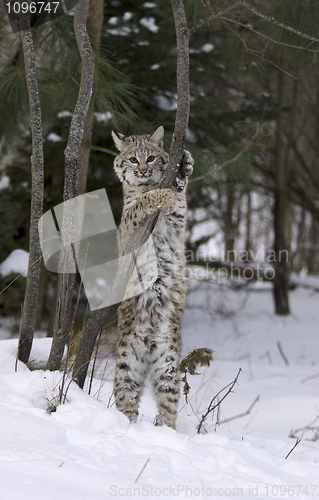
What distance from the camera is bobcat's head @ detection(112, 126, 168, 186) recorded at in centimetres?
365

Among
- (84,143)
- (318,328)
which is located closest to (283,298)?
(318,328)

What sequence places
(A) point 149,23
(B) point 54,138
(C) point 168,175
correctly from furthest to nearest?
1. (B) point 54,138
2. (A) point 149,23
3. (C) point 168,175

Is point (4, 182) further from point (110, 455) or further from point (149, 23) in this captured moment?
point (110, 455)

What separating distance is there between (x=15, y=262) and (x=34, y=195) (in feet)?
9.77

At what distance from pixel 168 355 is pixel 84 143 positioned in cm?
313

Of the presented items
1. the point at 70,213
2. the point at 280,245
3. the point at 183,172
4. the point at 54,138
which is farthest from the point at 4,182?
the point at 280,245

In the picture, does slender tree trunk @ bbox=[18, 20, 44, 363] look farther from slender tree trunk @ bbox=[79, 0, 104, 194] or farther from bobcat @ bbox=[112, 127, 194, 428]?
slender tree trunk @ bbox=[79, 0, 104, 194]

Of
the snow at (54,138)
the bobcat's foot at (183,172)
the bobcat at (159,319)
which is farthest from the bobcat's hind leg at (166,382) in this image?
the snow at (54,138)

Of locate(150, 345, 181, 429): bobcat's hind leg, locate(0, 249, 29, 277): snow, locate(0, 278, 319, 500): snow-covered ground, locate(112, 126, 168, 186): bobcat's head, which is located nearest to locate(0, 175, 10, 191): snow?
locate(0, 249, 29, 277): snow

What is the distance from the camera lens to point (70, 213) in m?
3.05

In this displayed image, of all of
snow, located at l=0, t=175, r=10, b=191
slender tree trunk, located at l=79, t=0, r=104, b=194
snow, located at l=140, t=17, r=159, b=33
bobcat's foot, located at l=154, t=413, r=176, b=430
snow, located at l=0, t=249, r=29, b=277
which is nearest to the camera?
bobcat's foot, located at l=154, t=413, r=176, b=430

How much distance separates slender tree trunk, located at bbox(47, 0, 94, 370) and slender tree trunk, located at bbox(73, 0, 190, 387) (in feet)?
0.51

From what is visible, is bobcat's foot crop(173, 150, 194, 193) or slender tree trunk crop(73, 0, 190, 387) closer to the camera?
slender tree trunk crop(73, 0, 190, 387)

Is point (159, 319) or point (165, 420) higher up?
point (159, 319)
